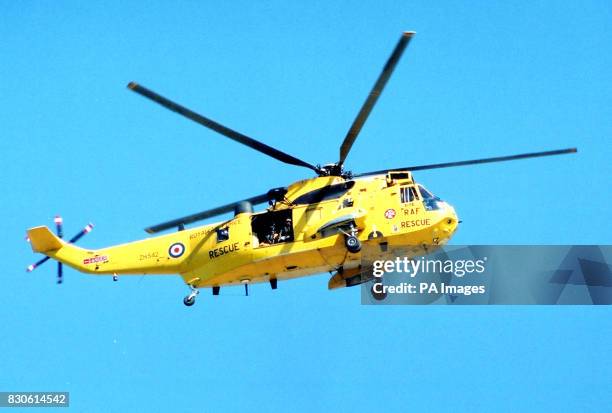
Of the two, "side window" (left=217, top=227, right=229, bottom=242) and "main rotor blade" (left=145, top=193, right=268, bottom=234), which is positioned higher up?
"main rotor blade" (left=145, top=193, right=268, bottom=234)

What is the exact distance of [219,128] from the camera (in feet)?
73.9

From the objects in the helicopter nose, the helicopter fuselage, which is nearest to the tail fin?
the helicopter fuselage

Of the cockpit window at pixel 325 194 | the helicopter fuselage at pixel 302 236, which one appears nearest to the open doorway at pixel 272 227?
the helicopter fuselage at pixel 302 236

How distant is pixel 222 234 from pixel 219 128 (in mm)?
3095

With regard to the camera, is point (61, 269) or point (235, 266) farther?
point (61, 269)

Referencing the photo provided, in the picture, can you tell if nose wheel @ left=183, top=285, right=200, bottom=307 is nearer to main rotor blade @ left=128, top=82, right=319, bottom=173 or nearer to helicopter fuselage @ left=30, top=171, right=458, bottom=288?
helicopter fuselage @ left=30, top=171, right=458, bottom=288

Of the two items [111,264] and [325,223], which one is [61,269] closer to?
[111,264]

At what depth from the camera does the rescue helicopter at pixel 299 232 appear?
23250 millimetres

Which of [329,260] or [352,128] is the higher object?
[352,128]

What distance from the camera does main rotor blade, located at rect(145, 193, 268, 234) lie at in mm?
24766

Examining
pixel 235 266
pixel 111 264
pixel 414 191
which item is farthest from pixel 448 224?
pixel 111 264

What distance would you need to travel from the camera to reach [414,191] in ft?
77.9

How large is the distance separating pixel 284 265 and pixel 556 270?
6.92m

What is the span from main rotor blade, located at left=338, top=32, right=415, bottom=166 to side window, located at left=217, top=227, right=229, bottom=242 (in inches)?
133
